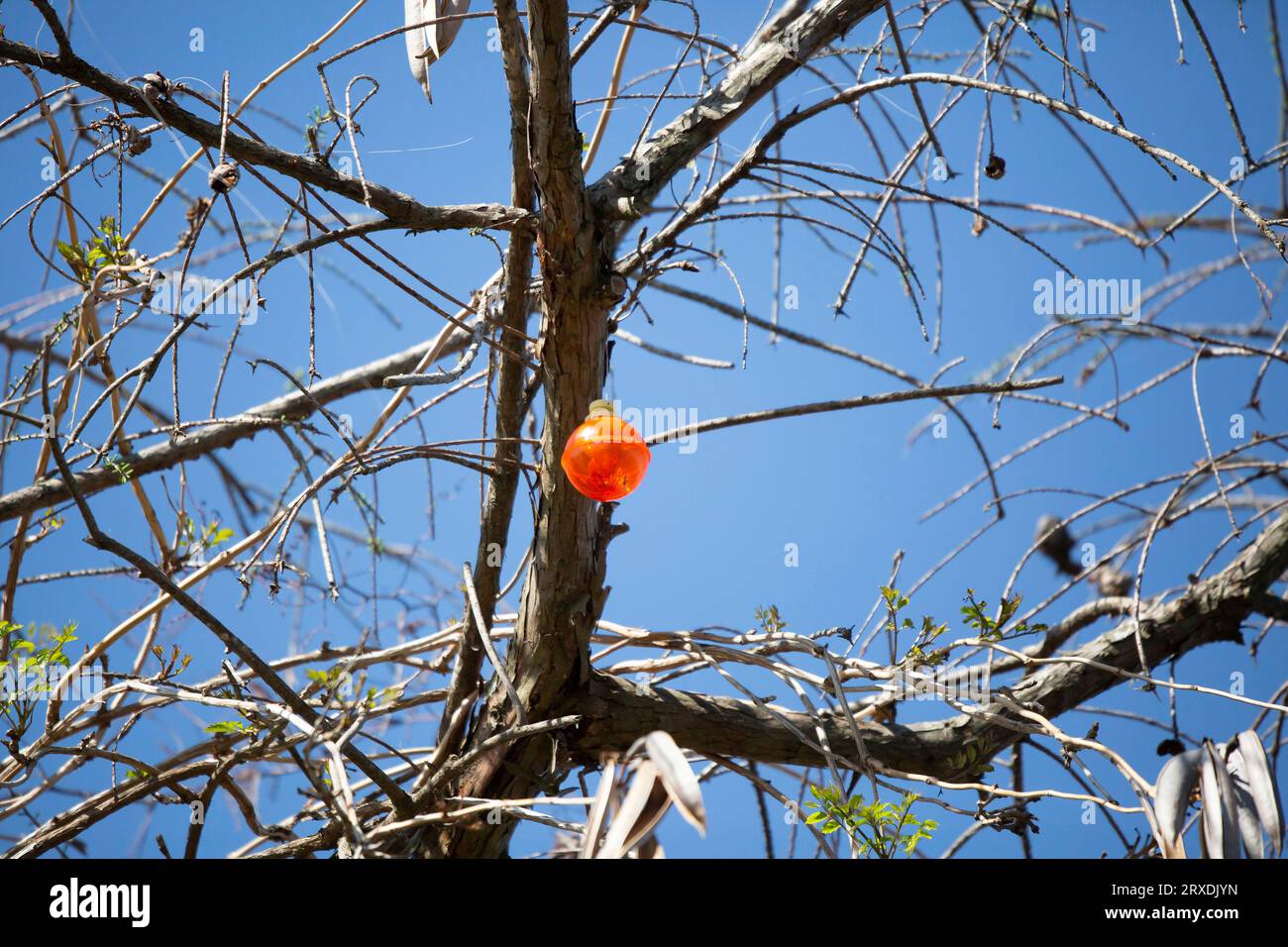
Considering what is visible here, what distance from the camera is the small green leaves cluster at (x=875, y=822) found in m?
1.07

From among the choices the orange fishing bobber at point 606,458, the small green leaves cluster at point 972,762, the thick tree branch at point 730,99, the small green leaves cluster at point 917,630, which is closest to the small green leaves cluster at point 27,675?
the orange fishing bobber at point 606,458

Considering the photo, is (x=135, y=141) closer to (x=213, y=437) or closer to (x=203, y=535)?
(x=203, y=535)

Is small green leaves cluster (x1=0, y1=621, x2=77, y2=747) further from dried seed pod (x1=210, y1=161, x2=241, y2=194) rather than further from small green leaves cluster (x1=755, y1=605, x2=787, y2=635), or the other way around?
small green leaves cluster (x1=755, y1=605, x2=787, y2=635)

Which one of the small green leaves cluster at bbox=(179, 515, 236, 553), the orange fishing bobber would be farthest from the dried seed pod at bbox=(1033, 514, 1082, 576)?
the small green leaves cluster at bbox=(179, 515, 236, 553)

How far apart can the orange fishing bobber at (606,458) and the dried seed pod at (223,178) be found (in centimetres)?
39

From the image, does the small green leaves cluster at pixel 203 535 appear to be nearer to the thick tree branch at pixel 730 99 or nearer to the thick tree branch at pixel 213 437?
the thick tree branch at pixel 213 437

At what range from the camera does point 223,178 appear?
975mm

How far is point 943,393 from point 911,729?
0.53 m

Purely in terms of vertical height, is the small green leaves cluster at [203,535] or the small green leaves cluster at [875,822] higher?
the small green leaves cluster at [203,535]

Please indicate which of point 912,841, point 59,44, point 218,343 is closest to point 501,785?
point 912,841

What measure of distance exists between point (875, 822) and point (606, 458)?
0.43 m

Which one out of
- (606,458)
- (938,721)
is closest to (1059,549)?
(938,721)

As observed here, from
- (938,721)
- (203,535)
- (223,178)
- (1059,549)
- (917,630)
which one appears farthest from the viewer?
(1059,549)

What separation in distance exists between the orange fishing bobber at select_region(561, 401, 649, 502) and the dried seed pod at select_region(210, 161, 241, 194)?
1.27 feet
